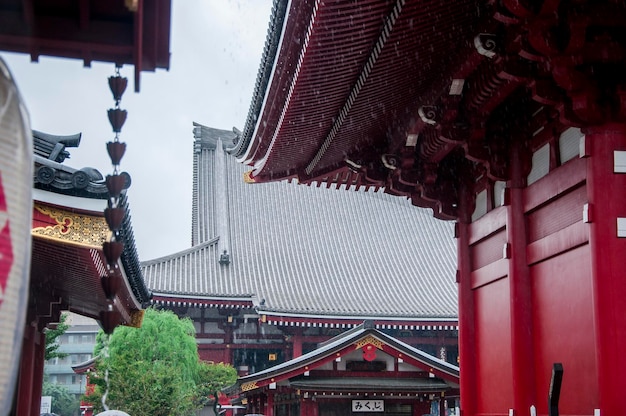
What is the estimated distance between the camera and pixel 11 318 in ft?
9.15

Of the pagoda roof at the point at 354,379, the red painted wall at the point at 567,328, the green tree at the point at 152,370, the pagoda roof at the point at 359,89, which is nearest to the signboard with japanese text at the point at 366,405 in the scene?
the pagoda roof at the point at 354,379

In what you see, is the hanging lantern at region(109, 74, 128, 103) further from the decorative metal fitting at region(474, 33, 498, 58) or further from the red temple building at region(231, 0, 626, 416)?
the decorative metal fitting at region(474, 33, 498, 58)

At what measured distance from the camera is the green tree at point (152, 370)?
59.6 feet

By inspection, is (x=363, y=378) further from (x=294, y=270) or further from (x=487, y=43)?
(x=294, y=270)

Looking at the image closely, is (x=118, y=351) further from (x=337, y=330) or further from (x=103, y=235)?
(x=103, y=235)

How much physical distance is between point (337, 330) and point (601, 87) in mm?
24677

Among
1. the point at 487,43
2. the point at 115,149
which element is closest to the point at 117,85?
the point at 115,149

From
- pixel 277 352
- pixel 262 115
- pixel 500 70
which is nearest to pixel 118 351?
pixel 277 352

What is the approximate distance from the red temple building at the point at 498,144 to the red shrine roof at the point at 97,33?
2.93 m

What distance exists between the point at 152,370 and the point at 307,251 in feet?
59.1

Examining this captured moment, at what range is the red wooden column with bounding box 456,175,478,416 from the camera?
1062cm

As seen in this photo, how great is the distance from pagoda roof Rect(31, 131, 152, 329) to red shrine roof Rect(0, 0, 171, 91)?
7.48 feet

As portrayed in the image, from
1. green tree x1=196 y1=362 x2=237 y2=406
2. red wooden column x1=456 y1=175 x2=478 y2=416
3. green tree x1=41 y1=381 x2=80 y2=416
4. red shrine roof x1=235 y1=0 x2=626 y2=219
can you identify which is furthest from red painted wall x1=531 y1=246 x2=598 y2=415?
green tree x1=41 y1=381 x2=80 y2=416

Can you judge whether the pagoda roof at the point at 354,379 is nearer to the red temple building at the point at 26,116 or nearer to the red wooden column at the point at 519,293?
the red wooden column at the point at 519,293
